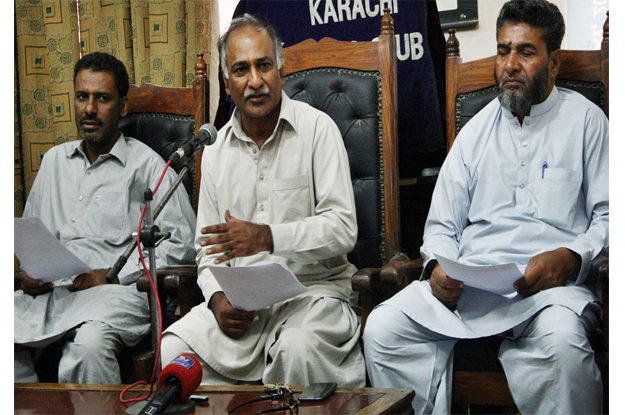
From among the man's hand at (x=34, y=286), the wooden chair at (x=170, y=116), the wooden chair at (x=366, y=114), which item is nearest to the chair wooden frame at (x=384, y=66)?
the wooden chair at (x=366, y=114)

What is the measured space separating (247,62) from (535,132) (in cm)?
93

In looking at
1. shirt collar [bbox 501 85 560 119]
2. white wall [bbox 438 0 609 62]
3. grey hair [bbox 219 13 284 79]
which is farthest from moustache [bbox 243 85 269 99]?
white wall [bbox 438 0 609 62]

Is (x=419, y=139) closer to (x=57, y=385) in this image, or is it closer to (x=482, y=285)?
(x=482, y=285)

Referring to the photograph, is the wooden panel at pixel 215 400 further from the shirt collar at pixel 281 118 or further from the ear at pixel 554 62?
the ear at pixel 554 62

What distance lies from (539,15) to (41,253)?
5.59 ft

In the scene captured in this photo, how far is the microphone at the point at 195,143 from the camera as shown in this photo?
1.55 meters

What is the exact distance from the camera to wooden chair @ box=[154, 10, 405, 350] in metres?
2.43

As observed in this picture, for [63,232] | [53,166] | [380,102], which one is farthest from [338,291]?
[53,166]

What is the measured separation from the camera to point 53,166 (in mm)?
2742

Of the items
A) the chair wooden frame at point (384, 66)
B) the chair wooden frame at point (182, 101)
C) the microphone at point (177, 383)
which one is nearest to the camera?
the microphone at point (177, 383)

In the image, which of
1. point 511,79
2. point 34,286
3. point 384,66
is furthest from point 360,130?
point 34,286

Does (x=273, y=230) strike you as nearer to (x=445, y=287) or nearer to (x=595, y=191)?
(x=445, y=287)

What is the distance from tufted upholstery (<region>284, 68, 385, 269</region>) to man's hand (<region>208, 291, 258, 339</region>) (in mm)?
551

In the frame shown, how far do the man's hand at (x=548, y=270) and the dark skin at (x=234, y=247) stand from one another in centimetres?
71
